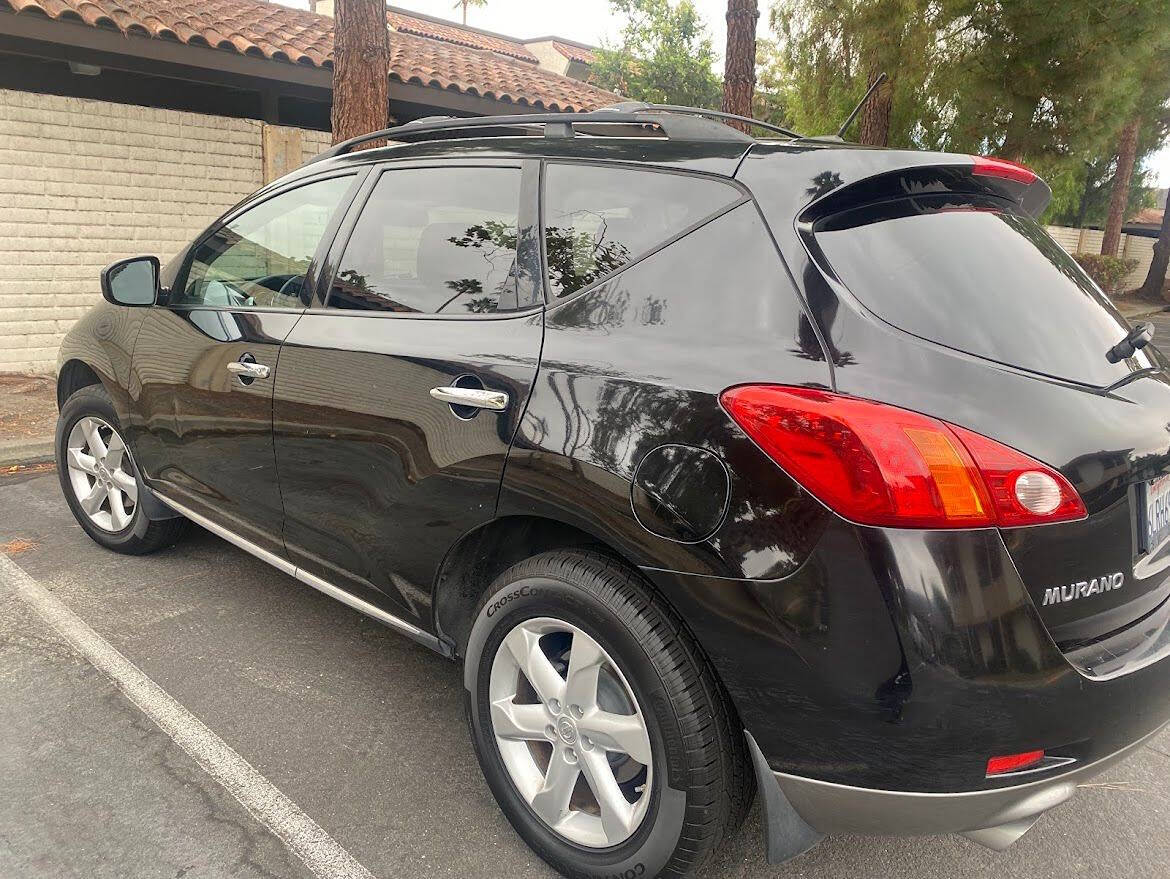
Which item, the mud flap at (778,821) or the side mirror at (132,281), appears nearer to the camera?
the mud flap at (778,821)

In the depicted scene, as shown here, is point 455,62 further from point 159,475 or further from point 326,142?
point 159,475

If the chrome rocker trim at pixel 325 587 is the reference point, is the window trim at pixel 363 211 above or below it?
above

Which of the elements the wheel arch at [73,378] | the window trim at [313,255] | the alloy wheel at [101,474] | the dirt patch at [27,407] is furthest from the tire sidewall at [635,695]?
the dirt patch at [27,407]

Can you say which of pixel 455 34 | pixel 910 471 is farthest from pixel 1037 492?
pixel 455 34

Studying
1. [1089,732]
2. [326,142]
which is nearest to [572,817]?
[1089,732]

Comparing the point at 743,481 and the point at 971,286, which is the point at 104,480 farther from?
A: the point at 971,286

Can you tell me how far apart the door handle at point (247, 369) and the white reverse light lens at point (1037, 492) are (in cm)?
218

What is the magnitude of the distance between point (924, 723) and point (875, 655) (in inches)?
6.1

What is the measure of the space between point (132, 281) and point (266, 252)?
0.71 meters

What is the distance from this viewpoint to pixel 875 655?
161 cm

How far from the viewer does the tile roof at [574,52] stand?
1335 inches

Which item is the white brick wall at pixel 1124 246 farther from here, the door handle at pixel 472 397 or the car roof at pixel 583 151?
the door handle at pixel 472 397

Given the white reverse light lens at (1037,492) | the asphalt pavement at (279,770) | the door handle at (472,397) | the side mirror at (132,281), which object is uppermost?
the side mirror at (132,281)

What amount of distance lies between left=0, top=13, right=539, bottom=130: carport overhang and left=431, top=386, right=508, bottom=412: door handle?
22.6ft
